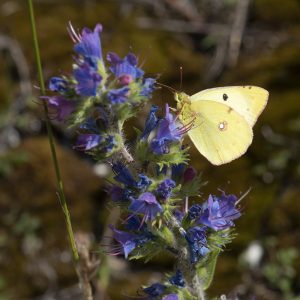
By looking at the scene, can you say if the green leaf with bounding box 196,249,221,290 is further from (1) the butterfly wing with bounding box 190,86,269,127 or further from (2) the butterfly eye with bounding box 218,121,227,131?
(1) the butterfly wing with bounding box 190,86,269,127

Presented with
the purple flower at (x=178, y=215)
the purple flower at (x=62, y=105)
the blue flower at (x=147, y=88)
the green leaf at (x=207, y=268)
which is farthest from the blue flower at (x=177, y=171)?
the purple flower at (x=62, y=105)

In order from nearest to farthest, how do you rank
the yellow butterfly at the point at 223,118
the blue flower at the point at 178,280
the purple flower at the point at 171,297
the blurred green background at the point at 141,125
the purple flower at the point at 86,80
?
the purple flower at the point at 86,80
the purple flower at the point at 171,297
the blue flower at the point at 178,280
the yellow butterfly at the point at 223,118
the blurred green background at the point at 141,125

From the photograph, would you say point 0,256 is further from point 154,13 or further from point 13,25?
point 154,13

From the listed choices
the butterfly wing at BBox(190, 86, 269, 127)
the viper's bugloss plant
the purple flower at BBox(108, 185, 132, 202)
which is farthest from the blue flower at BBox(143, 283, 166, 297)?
the butterfly wing at BBox(190, 86, 269, 127)

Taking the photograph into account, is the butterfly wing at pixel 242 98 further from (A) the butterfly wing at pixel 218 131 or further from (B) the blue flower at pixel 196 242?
(B) the blue flower at pixel 196 242

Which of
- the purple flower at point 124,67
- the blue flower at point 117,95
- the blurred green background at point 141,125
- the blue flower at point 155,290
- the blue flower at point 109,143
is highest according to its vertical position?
the purple flower at point 124,67

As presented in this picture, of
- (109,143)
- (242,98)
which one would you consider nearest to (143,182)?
(109,143)

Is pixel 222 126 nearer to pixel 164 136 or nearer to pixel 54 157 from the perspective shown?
pixel 164 136
